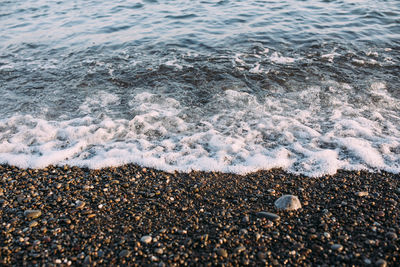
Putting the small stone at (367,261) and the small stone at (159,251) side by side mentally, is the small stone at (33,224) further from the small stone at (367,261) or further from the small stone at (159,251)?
the small stone at (367,261)

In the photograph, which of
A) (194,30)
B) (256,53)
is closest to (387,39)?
(256,53)

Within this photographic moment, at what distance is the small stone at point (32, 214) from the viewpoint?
3.49 m

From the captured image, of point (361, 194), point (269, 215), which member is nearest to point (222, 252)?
point (269, 215)

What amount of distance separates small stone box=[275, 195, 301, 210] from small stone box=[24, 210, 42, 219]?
2942 millimetres

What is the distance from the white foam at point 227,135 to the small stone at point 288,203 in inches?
31.5

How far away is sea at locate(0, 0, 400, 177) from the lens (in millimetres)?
4875

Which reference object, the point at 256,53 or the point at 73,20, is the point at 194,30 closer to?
the point at 256,53

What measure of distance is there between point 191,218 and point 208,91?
164 inches

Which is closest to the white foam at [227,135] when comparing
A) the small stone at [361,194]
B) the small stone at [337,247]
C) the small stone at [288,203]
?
the small stone at [361,194]

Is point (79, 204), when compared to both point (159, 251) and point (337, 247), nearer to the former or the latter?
point (159, 251)

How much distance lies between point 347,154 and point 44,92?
22.7 feet

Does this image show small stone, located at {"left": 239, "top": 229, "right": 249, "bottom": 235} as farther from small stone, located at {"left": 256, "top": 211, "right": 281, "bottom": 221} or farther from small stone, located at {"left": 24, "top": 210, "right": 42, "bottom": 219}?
small stone, located at {"left": 24, "top": 210, "right": 42, "bottom": 219}

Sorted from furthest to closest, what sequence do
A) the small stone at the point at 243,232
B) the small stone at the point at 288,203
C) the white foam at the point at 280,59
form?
the white foam at the point at 280,59 → the small stone at the point at 288,203 → the small stone at the point at 243,232

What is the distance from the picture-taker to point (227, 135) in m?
5.42
